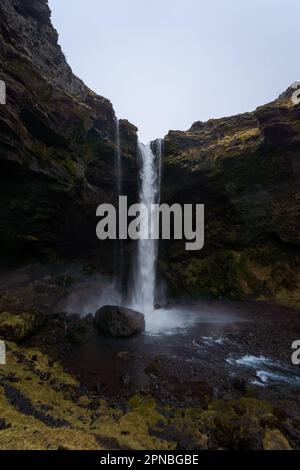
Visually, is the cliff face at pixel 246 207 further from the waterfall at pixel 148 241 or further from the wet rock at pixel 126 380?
the wet rock at pixel 126 380

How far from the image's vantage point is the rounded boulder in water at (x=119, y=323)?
74.6 feet

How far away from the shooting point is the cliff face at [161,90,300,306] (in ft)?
108

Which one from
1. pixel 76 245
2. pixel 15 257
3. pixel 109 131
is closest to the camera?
pixel 15 257

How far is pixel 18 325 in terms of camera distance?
19172 mm

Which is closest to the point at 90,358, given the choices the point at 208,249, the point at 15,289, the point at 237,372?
the point at 237,372

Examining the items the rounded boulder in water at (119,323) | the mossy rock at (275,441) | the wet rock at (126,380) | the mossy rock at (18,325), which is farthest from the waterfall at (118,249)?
the mossy rock at (275,441)

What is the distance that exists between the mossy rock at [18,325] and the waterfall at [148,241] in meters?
16.6

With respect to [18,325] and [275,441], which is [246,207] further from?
[18,325]

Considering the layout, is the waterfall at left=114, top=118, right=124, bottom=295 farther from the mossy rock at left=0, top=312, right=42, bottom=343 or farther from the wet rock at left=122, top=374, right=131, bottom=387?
the wet rock at left=122, top=374, right=131, bottom=387

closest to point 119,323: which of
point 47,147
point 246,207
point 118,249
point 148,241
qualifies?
point 118,249

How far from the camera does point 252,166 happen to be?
34906mm

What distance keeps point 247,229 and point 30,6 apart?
44.0m

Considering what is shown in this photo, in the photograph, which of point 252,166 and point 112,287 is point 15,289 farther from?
point 252,166
